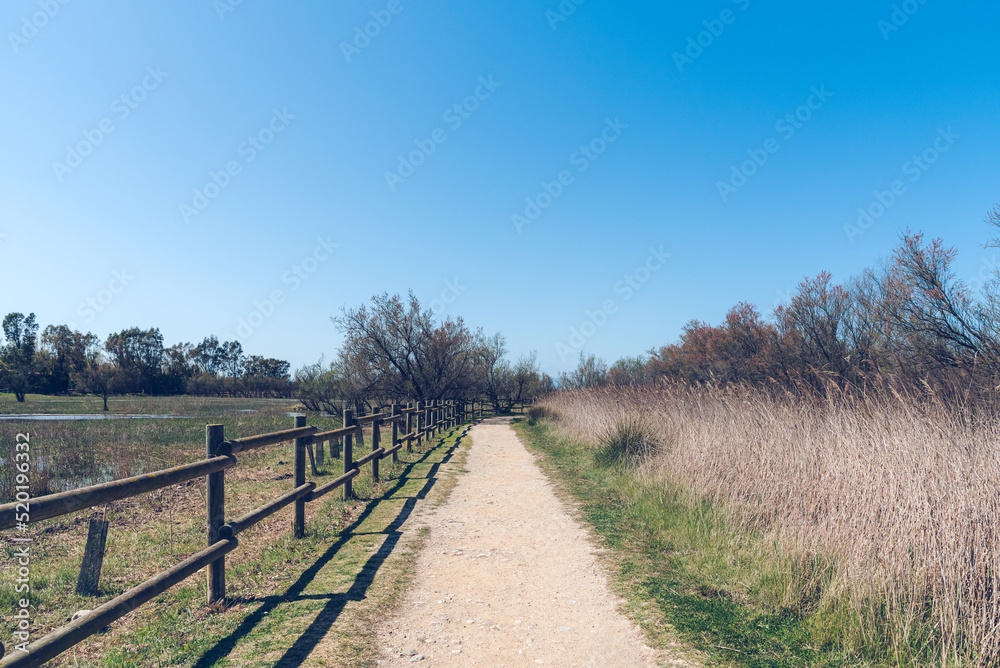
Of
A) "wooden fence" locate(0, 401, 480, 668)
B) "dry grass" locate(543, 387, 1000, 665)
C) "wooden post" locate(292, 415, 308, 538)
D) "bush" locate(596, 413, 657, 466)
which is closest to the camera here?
"wooden fence" locate(0, 401, 480, 668)

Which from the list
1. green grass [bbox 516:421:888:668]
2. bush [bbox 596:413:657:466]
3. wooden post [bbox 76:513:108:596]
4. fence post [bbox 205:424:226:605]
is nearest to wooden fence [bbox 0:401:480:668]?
fence post [bbox 205:424:226:605]

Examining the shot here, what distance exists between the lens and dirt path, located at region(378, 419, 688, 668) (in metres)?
3.96

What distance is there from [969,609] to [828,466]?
102 inches

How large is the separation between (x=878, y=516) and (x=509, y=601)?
11.2 ft

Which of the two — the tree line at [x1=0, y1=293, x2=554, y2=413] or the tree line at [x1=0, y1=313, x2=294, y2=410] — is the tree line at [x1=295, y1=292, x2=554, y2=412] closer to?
the tree line at [x1=0, y1=293, x2=554, y2=413]

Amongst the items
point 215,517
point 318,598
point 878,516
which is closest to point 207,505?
point 215,517

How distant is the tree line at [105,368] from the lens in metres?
53.0

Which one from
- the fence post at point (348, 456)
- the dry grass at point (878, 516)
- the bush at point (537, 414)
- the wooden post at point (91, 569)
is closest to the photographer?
the dry grass at point (878, 516)

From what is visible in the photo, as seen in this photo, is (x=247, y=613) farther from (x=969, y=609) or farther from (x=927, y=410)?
(x=927, y=410)

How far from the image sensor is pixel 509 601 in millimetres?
5020

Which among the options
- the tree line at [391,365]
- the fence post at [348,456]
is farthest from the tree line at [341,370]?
the fence post at [348,456]

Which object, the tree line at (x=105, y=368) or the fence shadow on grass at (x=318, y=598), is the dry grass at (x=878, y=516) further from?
the tree line at (x=105, y=368)

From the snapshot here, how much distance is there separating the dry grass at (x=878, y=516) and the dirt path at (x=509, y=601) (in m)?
1.56

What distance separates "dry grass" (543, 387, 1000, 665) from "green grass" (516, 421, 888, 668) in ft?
0.29
